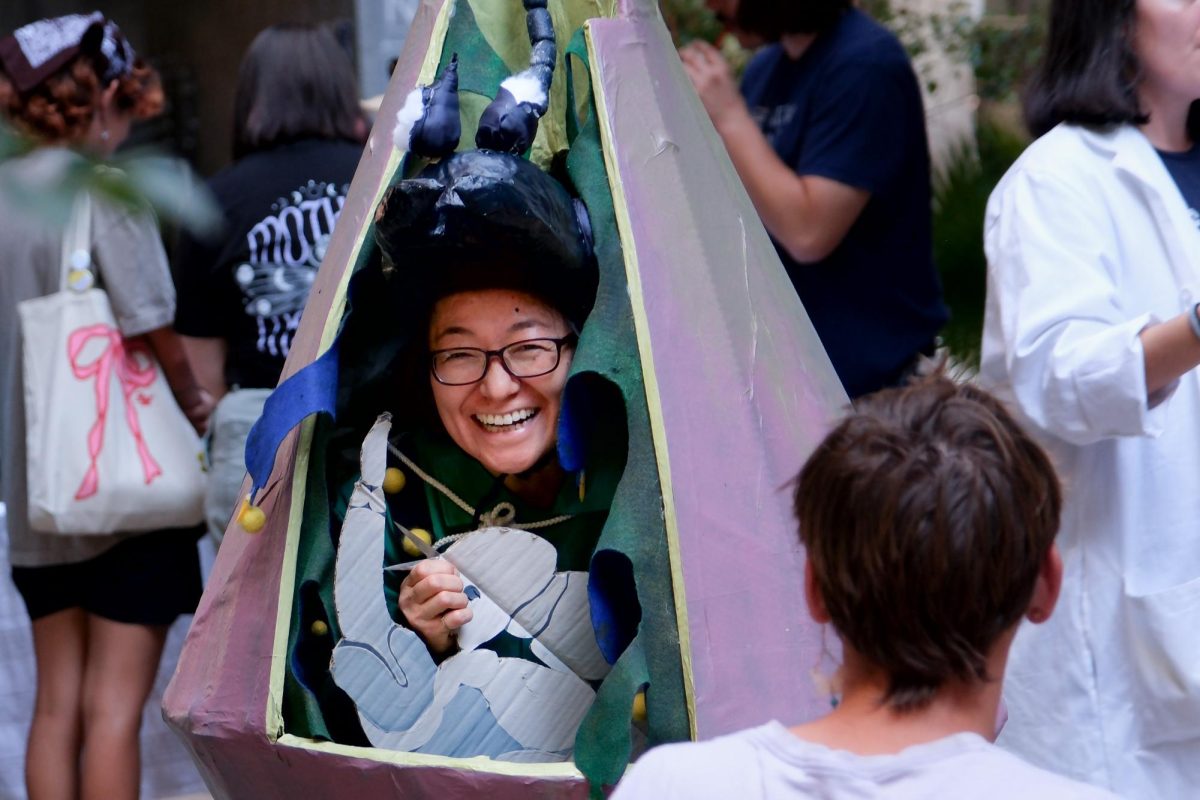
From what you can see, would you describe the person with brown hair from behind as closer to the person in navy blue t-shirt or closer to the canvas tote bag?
the person in navy blue t-shirt

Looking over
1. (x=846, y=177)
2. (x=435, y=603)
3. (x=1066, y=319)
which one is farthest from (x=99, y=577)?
(x=1066, y=319)

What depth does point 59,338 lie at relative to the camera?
346 centimetres

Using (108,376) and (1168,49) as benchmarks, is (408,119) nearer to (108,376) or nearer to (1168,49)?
(1168,49)

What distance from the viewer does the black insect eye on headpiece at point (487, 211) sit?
2.29 meters

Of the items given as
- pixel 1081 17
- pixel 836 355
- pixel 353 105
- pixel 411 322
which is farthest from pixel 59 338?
pixel 1081 17

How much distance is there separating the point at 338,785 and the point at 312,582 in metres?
0.32

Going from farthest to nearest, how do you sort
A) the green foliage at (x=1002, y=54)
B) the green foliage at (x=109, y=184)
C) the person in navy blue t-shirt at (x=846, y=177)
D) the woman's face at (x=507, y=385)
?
the green foliage at (x=1002, y=54)
the person in navy blue t-shirt at (x=846, y=177)
the woman's face at (x=507, y=385)
the green foliage at (x=109, y=184)

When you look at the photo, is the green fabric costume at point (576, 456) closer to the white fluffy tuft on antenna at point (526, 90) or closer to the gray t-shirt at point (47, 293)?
the white fluffy tuft on antenna at point (526, 90)

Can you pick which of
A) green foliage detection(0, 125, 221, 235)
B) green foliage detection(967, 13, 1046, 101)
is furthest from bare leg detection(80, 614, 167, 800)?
green foliage detection(967, 13, 1046, 101)

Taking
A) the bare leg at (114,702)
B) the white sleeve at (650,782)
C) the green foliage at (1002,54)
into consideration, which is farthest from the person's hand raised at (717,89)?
the green foliage at (1002,54)

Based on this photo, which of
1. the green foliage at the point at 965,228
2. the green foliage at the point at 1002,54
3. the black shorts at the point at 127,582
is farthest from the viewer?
the green foliage at the point at 1002,54

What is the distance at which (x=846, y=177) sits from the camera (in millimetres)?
3189

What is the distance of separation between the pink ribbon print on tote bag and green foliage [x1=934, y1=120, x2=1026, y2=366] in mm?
2051

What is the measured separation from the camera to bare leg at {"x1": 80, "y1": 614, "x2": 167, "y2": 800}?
3.63 metres
